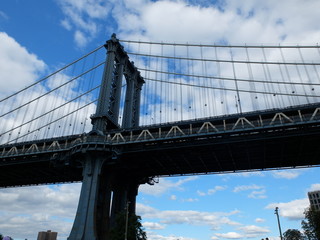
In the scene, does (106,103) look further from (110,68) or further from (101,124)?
(110,68)

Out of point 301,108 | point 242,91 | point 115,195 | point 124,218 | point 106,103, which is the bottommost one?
point 124,218

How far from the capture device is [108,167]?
200ft

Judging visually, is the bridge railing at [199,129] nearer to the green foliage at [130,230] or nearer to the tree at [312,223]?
the green foliage at [130,230]

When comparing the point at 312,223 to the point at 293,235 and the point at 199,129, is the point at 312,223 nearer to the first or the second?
the point at 199,129

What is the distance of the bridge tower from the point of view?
167ft

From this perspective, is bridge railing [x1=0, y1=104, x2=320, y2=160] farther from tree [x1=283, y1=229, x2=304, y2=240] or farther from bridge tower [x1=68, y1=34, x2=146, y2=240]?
tree [x1=283, y1=229, x2=304, y2=240]

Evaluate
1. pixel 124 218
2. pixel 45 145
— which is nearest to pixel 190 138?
pixel 124 218

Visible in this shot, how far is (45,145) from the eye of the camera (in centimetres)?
6638

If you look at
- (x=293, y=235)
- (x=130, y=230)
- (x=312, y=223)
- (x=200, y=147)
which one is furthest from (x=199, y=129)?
(x=293, y=235)

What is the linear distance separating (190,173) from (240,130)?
2435cm

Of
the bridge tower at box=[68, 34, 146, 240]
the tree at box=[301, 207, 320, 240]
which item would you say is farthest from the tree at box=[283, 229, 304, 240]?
the bridge tower at box=[68, 34, 146, 240]

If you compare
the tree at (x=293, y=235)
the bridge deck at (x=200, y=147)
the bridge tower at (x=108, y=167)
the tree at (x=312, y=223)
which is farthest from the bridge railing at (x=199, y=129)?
the tree at (x=293, y=235)

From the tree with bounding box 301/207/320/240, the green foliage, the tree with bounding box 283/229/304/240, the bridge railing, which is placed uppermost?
the bridge railing

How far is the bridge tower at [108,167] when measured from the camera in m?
50.8
